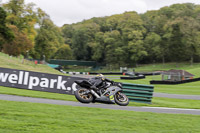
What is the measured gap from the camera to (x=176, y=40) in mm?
81312

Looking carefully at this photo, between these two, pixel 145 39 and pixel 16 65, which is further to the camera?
pixel 145 39

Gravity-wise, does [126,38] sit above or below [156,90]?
above

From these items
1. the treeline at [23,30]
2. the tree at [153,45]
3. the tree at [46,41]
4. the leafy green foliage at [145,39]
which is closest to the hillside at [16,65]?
the treeline at [23,30]

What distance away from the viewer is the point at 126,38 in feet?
292

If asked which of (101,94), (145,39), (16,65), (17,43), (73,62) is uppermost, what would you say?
(145,39)

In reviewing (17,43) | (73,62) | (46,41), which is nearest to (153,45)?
(73,62)

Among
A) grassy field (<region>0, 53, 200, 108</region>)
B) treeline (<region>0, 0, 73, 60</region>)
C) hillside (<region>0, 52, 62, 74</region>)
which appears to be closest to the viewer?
grassy field (<region>0, 53, 200, 108</region>)

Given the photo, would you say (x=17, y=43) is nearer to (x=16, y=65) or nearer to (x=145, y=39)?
(x=16, y=65)

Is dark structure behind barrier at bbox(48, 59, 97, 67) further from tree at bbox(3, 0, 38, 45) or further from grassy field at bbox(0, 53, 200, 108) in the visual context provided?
grassy field at bbox(0, 53, 200, 108)

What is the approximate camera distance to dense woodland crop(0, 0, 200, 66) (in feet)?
207

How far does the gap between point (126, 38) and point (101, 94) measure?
78.9 meters

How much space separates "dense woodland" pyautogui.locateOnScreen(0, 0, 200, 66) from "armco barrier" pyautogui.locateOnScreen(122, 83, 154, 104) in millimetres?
44132

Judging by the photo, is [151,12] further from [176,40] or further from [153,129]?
[153,129]

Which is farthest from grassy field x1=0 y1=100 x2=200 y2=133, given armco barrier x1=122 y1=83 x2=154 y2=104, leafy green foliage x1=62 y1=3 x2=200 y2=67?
leafy green foliage x1=62 y1=3 x2=200 y2=67
